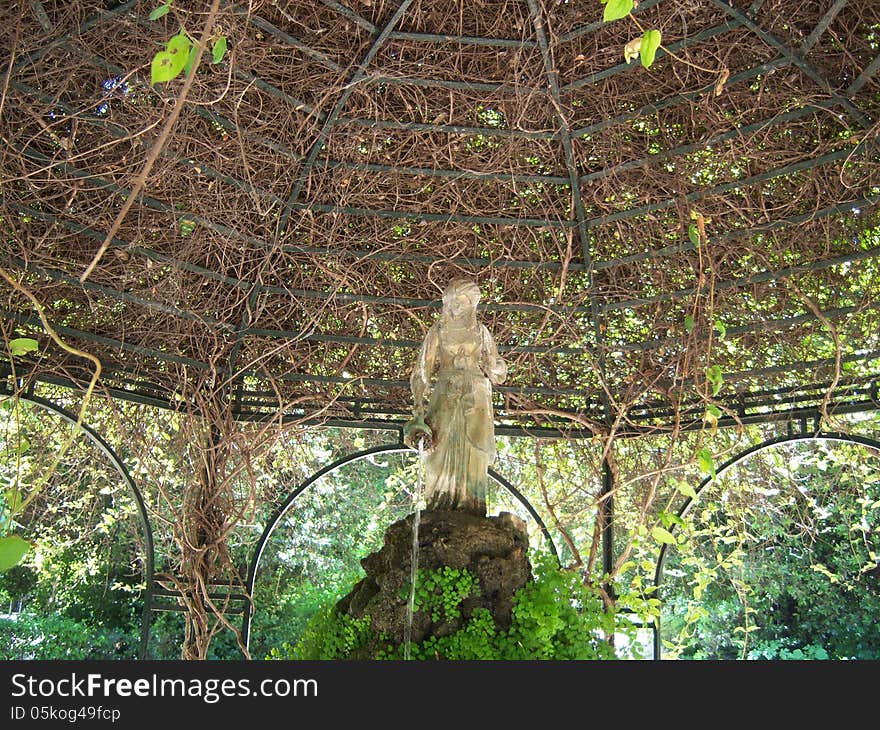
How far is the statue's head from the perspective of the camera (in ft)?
19.6

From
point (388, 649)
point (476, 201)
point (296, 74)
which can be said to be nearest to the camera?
point (388, 649)

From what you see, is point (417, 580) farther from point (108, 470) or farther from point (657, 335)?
point (108, 470)

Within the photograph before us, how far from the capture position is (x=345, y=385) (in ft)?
29.8

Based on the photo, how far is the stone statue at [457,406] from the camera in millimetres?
5734

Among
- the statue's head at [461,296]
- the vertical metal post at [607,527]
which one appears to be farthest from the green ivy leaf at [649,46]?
the vertical metal post at [607,527]

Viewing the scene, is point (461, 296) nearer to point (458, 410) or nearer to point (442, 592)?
point (458, 410)

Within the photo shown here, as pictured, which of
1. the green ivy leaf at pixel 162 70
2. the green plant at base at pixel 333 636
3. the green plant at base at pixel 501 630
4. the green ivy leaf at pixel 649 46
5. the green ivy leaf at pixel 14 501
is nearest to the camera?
the green ivy leaf at pixel 162 70

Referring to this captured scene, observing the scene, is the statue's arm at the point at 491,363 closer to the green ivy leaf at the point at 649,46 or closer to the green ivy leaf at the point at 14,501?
the green ivy leaf at the point at 649,46

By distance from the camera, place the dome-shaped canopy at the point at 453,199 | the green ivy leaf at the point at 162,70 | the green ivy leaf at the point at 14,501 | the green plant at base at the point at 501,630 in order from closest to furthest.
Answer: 1. the green ivy leaf at the point at 162,70
2. the green ivy leaf at the point at 14,501
3. the green plant at base at the point at 501,630
4. the dome-shaped canopy at the point at 453,199

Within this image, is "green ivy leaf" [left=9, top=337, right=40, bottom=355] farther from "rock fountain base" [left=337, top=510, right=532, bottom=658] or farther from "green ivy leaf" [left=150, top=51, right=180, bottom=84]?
"rock fountain base" [left=337, top=510, right=532, bottom=658]

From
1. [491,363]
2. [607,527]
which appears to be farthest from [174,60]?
[607,527]

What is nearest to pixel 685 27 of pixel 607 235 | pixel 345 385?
pixel 607 235

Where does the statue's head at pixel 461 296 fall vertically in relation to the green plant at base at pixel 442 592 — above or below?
above

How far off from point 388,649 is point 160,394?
5.28 m
